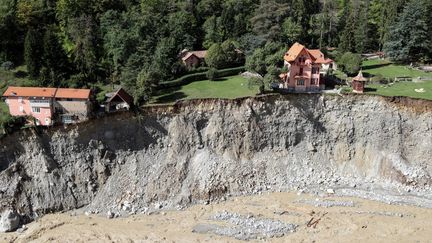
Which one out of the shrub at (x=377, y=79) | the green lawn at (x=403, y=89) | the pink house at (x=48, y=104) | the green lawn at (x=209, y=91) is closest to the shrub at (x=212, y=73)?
the green lawn at (x=209, y=91)

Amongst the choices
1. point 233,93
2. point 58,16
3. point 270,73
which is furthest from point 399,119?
point 58,16

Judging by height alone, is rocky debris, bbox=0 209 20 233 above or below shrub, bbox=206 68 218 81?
below

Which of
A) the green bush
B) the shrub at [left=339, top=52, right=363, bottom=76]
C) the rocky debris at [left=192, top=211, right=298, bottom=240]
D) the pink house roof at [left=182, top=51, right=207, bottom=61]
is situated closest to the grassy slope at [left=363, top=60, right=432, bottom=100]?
the shrub at [left=339, top=52, right=363, bottom=76]

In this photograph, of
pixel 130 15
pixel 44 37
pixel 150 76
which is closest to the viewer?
pixel 150 76

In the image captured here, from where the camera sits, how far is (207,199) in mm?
38688

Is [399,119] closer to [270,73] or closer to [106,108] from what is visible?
[270,73]

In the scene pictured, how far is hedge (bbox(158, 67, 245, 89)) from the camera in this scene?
49.5 m

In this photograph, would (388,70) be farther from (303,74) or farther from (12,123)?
(12,123)

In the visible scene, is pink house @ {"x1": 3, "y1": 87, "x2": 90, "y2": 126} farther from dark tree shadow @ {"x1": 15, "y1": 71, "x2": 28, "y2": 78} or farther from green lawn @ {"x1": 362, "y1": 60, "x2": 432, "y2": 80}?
green lawn @ {"x1": 362, "y1": 60, "x2": 432, "y2": 80}

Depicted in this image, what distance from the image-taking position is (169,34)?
191 feet

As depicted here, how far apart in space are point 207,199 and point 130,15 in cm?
2854

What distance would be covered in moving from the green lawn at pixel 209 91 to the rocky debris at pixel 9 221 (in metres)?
15.8

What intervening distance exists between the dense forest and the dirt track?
1258cm

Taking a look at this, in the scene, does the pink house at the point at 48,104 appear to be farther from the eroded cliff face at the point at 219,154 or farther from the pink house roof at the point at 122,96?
the pink house roof at the point at 122,96
